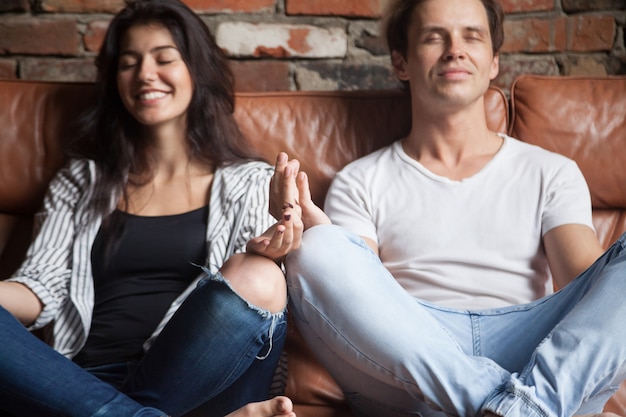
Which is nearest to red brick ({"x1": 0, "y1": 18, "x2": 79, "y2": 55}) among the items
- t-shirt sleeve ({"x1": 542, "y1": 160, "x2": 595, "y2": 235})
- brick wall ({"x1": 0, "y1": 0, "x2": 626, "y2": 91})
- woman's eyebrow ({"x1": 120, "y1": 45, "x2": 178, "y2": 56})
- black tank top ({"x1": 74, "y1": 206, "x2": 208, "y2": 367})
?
brick wall ({"x1": 0, "y1": 0, "x2": 626, "y2": 91})

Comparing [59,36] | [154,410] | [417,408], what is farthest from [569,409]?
[59,36]

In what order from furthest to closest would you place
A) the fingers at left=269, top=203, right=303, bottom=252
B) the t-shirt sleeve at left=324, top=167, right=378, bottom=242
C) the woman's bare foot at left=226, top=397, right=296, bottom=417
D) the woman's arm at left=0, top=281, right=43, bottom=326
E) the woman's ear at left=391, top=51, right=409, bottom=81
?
the woman's ear at left=391, top=51, right=409, bottom=81
the t-shirt sleeve at left=324, top=167, right=378, bottom=242
the woman's arm at left=0, top=281, right=43, bottom=326
the fingers at left=269, top=203, right=303, bottom=252
the woman's bare foot at left=226, top=397, right=296, bottom=417

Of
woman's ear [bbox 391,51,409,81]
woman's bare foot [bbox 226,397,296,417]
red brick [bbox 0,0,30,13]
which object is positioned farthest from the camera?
red brick [bbox 0,0,30,13]

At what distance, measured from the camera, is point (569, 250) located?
1571 millimetres

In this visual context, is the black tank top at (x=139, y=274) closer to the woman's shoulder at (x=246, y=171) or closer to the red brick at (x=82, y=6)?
the woman's shoulder at (x=246, y=171)

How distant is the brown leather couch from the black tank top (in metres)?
0.29

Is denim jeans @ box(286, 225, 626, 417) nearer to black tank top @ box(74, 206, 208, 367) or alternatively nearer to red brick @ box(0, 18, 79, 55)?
black tank top @ box(74, 206, 208, 367)

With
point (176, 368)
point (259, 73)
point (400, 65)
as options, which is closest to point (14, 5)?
point (259, 73)

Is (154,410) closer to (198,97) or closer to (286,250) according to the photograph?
(286,250)

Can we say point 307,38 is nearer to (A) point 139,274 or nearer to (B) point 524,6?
(B) point 524,6

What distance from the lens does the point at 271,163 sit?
1.84 metres

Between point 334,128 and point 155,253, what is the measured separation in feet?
1.64

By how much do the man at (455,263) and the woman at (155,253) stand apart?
0.13m

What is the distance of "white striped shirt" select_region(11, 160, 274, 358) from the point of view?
1603 mm
